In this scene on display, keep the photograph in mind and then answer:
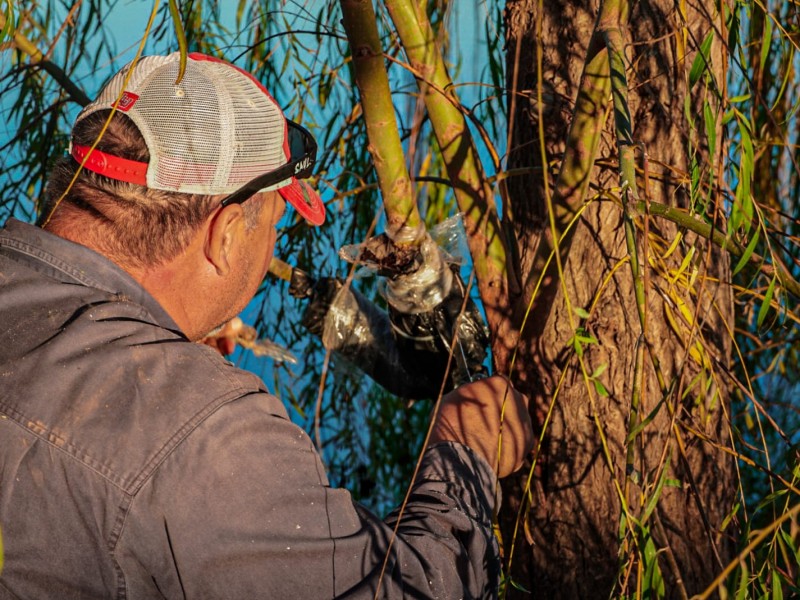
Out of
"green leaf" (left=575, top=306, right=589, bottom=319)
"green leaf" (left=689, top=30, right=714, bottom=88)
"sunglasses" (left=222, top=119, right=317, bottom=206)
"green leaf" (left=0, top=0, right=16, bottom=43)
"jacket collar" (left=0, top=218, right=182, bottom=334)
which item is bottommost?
"green leaf" (left=575, top=306, right=589, bottom=319)

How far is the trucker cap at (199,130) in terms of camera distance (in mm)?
1258

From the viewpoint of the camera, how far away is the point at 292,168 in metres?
1.42

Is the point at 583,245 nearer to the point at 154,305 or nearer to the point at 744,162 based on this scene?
the point at 744,162

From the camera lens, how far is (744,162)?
40.9 inches

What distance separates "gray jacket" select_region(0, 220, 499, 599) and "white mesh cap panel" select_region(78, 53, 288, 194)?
0.79 ft

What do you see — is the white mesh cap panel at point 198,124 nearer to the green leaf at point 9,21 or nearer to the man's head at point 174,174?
the man's head at point 174,174

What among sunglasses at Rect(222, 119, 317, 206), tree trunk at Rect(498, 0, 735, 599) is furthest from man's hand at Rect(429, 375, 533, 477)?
sunglasses at Rect(222, 119, 317, 206)

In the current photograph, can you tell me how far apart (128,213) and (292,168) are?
280 mm

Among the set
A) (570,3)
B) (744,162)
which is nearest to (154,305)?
(744,162)

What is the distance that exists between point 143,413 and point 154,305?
9.5 inches

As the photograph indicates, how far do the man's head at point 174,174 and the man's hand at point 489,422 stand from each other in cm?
40

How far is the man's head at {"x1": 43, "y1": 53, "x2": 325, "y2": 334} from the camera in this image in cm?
125

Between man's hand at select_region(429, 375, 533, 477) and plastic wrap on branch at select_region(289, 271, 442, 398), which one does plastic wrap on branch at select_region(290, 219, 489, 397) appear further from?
man's hand at select_region(429, 375, 533, 477)

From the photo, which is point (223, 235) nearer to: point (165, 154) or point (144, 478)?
A: point (165, 154)
